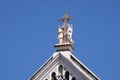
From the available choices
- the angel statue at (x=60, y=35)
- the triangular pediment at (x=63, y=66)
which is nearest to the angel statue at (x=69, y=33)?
the angel statue at (x=60, y=35)

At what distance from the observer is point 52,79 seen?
3547cm

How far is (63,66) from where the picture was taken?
1401 inches

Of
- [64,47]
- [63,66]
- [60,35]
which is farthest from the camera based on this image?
[60,35]

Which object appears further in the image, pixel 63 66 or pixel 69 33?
pixel 69 33

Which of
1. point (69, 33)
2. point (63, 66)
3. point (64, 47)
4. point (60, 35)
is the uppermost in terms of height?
point (69, 33)

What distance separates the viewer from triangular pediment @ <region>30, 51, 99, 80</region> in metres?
35.0

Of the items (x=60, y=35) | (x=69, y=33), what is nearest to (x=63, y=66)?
(x=60, y=35)

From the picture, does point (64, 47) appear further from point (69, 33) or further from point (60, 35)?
point (69, 33)

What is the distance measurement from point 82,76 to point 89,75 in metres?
0.44

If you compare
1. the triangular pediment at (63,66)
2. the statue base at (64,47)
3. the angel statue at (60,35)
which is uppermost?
the angel statue at (60,35)

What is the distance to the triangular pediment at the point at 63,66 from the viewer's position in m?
35.0

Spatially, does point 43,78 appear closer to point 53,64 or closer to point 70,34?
point 53,64

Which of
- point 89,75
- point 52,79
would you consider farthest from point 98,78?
A: point 52,79

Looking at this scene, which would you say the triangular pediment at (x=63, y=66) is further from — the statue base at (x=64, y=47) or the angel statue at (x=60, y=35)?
the angel statue at (x=60, y=35)
